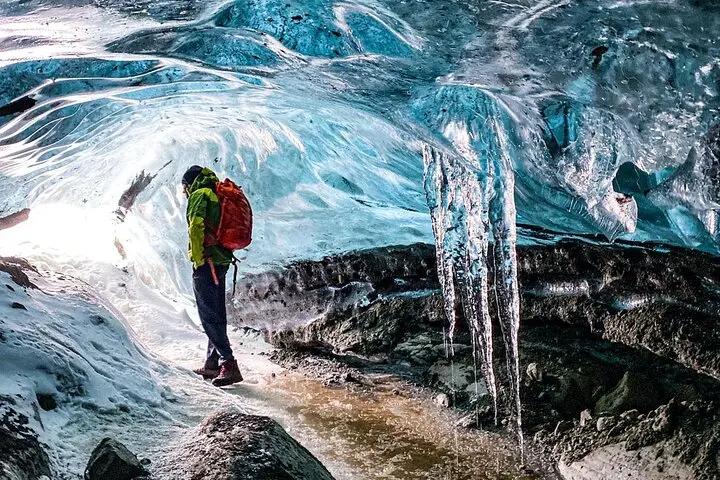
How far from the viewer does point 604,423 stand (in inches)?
220

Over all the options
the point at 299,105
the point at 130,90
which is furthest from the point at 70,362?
the point at 299,105

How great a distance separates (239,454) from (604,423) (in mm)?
3382

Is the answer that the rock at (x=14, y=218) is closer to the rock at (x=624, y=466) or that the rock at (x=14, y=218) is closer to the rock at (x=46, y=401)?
the rock at (x=46, y=401)

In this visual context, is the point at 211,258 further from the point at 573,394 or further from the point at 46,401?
the point at 573,394

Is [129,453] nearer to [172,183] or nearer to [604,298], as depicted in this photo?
[604,298]

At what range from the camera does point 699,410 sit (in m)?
5.01

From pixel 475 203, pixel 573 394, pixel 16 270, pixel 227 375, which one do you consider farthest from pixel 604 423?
pixel 16 270

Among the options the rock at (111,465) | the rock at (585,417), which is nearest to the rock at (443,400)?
the rock at (585,417)

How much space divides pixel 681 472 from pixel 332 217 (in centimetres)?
827

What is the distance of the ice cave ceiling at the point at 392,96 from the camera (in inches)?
234

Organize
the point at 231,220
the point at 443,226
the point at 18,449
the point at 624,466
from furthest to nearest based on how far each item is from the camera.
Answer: the point at 443,226 < the point at 231,220 < the point at 624,466 < the point at 18,449

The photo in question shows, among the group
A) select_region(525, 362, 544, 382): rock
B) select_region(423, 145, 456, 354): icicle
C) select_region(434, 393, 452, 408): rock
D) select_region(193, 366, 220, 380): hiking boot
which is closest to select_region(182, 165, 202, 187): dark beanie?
select_region(193, 366, 220, 380): hiking boot

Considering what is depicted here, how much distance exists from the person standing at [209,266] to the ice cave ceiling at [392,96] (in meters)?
2.11

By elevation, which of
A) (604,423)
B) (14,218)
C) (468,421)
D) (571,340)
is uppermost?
(604,423)
